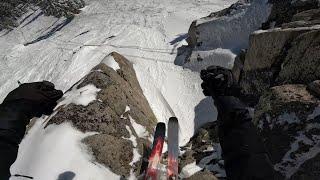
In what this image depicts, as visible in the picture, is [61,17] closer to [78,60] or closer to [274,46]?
[78,60]

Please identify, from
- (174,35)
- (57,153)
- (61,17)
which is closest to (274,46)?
(57,153)

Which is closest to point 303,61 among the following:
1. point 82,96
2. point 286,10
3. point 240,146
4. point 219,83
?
point 286,10

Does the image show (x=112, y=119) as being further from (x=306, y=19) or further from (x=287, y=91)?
(x=306, y=19)

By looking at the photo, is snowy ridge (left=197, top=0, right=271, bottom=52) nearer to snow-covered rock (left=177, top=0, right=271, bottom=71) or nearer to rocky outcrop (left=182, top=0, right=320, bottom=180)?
snow-covered rock (left=177, top=0, right=271, bottom=71)

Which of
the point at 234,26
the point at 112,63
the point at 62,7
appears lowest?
the point at 62,7

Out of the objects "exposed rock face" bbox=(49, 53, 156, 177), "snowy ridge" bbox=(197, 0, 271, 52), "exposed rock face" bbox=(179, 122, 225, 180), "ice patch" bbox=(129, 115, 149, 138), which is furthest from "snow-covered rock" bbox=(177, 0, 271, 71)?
"ice patch" bbox=(129, 115, 149, 138)

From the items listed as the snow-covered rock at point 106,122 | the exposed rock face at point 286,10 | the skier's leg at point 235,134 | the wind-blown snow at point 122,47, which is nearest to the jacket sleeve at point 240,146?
the skier's leg at point 235,134

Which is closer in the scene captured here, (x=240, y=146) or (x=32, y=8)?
(x=240, y=146)

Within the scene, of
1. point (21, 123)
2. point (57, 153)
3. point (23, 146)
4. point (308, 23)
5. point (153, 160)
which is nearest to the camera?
point (21, 123)
